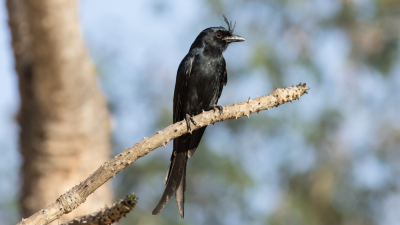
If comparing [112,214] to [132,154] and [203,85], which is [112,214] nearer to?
[132,154]

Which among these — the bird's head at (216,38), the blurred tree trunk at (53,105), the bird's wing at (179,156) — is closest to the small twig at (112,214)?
the bird's wing at (179,156)

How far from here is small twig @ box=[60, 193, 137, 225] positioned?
1.69 m

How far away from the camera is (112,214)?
175 centimetres

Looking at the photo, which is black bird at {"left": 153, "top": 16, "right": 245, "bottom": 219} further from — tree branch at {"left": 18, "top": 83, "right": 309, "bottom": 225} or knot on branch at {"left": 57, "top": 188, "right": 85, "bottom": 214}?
knot on branch at {"left": 57, "top": 188, "right": 85, "bottom": 214}

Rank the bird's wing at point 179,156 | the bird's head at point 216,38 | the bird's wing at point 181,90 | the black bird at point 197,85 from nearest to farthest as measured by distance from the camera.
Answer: the bird's wing at point 179,156
the black bird at point 197,85
the bird's wing at point 181,90
the bird's head at point 216,38

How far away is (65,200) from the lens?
5.93 ft

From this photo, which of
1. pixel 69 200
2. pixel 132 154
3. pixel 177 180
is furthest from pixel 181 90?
pixel 69 200

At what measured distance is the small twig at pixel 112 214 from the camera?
1.69 meters

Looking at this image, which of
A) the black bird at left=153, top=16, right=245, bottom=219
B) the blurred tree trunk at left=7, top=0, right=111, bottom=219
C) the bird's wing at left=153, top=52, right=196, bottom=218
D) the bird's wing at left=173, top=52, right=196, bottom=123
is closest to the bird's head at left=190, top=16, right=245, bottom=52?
the black bird at left=153, top=16, right=245, bottom=219

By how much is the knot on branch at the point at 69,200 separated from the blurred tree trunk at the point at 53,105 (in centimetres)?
284

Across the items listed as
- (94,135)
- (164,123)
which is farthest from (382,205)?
(94,135)

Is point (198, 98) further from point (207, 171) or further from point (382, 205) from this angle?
point (382, 205)

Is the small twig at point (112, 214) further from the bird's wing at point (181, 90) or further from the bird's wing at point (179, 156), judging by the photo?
the bird's wing at point (181, 90)

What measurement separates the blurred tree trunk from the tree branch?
2.52 metres
